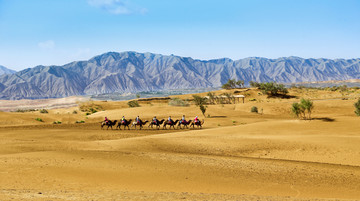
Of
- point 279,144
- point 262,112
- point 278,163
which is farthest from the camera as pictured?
point 262,112

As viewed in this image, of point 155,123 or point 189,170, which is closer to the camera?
point 189,170

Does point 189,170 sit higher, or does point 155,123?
point 155,123

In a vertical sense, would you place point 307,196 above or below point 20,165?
below

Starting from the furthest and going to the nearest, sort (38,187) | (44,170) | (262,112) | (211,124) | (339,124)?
(262,112) < (211,124) < (339,124) < (44,170) < (38,187)

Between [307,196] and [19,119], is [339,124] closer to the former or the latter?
[307,196]

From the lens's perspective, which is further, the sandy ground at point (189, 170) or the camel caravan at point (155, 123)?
the camel caravan at point (155, 123)

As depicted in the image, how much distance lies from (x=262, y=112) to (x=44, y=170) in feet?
152

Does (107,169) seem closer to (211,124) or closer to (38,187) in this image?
(38,187)

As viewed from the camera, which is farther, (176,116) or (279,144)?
(176,116)

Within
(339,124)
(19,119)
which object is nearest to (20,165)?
(339,124)

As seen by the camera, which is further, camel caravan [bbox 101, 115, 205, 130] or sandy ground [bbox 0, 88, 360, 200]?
camel caravan [bbox 101, 115, 205, 130]

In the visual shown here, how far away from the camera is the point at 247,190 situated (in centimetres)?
1127

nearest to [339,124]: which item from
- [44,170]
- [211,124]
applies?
[211,124]

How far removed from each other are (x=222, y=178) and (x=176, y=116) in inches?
1359
